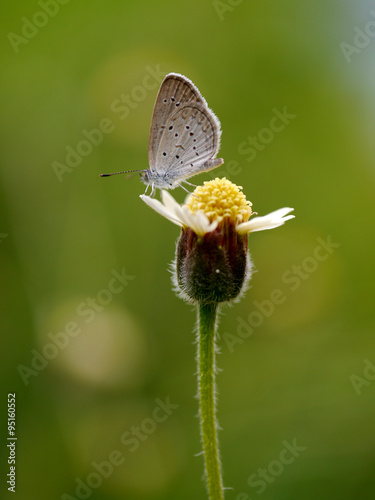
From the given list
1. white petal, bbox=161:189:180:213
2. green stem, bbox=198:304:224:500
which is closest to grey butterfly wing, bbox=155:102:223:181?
white petal, bbox=161:189:180:213

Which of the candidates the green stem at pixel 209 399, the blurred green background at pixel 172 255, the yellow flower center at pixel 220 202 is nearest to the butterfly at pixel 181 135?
the yellow flower center at pixel 220 202

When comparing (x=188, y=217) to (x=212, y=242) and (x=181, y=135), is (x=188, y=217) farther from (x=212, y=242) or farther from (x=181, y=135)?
(x=181, y=135)

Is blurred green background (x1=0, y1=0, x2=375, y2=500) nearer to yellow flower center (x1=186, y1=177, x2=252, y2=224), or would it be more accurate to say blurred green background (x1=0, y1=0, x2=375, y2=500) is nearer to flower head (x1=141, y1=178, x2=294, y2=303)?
flower head (x1=141, y1=178, x2=294, y2=303)

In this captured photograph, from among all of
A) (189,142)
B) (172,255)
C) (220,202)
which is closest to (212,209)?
(220,202)

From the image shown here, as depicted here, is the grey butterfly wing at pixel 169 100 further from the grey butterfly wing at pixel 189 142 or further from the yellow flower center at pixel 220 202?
the yellow flower center at pixel 220 202

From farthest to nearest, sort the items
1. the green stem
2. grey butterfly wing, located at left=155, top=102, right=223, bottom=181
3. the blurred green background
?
the blurred green background, grey butterfly wing, located at left=155, top=102, right=223, bottom=181, the green stem
